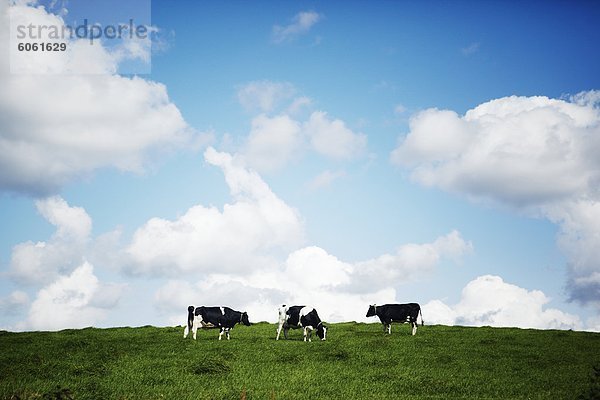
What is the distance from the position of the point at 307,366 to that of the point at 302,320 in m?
9.61

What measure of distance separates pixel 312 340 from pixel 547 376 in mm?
13912

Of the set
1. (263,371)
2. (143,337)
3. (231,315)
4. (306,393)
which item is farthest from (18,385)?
(231,315)

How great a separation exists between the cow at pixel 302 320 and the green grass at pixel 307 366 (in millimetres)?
1075

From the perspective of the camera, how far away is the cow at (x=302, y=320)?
31.6 m

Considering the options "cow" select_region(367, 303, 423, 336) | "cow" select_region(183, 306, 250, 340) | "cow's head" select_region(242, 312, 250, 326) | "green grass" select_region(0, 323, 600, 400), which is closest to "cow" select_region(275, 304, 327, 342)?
"green grass" select_region(0, 323, 600, 400)

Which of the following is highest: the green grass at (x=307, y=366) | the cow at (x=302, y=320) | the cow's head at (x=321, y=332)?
the cow at (x=302, y=320)

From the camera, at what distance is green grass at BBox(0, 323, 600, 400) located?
60.4 feet

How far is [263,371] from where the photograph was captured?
21.6 meters

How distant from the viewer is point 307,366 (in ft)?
74.0

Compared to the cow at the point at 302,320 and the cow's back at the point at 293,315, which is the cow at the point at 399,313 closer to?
the cow at the point at 302,320

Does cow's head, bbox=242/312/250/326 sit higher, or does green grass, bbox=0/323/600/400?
cow's head, bbox=242/312/250/326

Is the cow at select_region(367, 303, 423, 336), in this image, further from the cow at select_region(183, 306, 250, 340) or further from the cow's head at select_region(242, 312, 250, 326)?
the cow at select_region(183, 306, 250, 340)

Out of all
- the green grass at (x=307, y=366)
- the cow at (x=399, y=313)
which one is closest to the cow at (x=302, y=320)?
the green grass at (x=307, y=366)

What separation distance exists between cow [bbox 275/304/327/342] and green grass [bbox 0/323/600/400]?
1.07 metres
